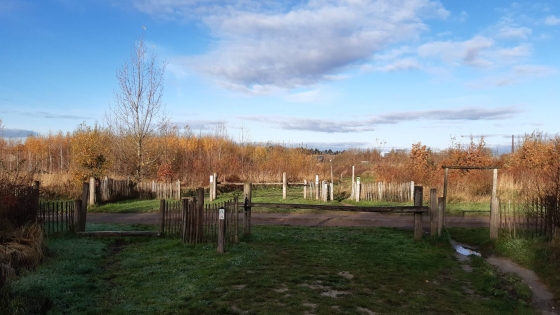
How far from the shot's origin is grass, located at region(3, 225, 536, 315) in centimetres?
648

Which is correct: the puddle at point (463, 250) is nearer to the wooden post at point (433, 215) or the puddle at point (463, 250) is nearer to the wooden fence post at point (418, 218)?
the wooden post at point (433, 215)

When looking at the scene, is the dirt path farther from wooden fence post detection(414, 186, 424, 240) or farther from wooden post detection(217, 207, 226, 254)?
wooden post detection(217, 207, 226, 254)

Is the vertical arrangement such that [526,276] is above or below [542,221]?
below

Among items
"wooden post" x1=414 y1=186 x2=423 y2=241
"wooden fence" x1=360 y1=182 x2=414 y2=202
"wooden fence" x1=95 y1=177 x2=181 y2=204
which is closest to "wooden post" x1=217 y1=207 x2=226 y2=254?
"wooden post" x1=414 y1=186 x2=423 y2=241

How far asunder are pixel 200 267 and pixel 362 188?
16322 millimetres

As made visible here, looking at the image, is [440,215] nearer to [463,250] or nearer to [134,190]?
[463,250]

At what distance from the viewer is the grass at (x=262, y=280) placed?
255 inches

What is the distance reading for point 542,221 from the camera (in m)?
11.5

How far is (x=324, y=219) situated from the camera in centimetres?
1697

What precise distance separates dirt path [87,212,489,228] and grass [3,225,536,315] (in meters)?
3.97

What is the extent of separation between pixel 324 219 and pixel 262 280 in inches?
368

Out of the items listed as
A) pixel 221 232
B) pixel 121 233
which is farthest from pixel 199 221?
pixel 121 233

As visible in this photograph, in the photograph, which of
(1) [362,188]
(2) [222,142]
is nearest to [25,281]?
(1) [362,188]

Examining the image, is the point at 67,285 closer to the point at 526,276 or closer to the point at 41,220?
the point at 41,220
